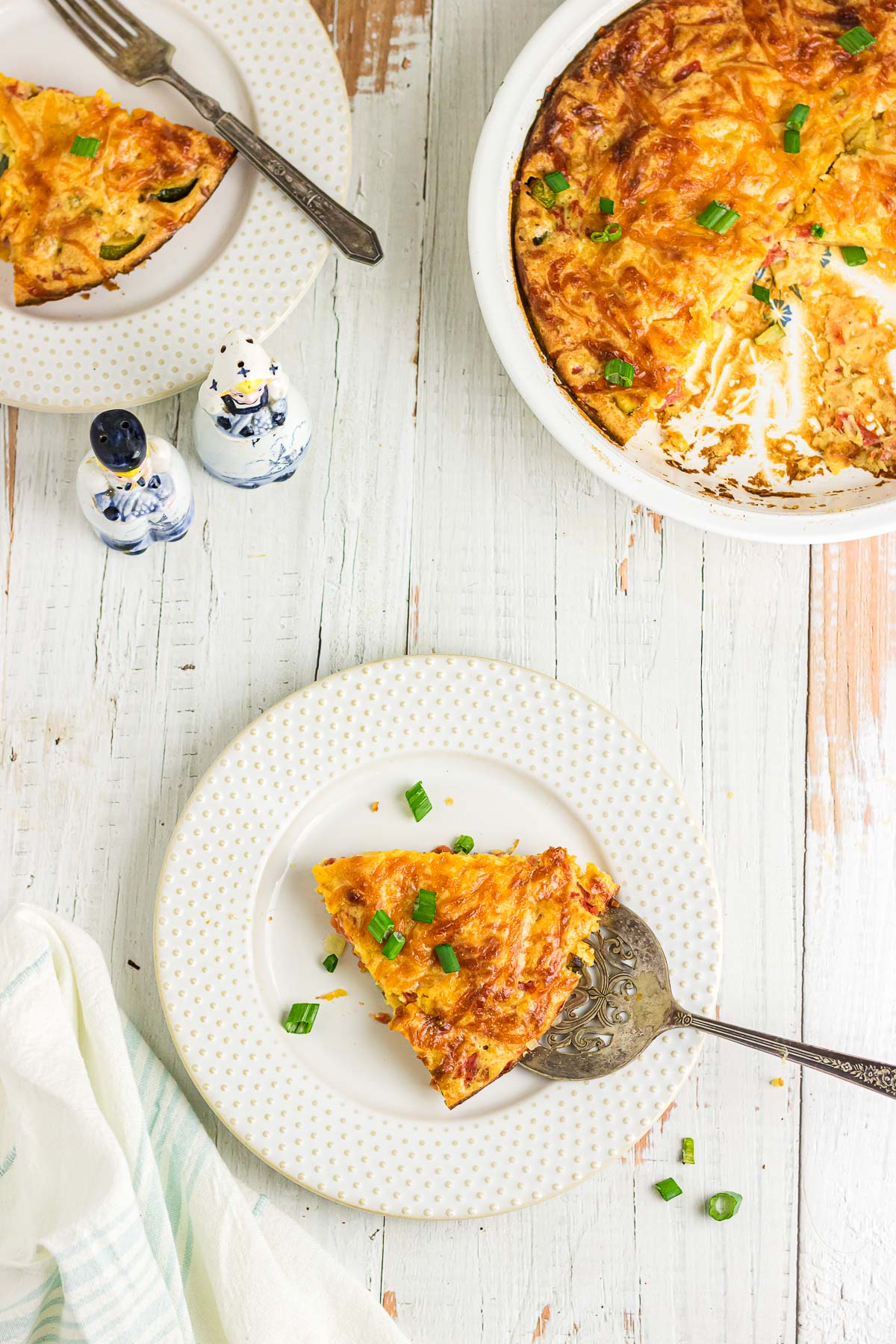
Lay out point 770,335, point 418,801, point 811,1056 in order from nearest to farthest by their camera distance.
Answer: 1. point 811,1056
2. point 418,801
3. point 770,335

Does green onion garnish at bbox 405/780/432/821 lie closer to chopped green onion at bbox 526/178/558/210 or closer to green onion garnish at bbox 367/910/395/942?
green onion garnish at bbox 367/910/395/942

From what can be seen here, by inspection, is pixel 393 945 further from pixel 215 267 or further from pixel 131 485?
pixel 215 267

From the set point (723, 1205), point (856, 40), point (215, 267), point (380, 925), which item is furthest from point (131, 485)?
point (723, 1205)

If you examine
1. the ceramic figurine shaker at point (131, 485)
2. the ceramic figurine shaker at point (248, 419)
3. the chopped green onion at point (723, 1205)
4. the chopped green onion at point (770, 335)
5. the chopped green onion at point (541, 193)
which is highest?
the chopped green onion at point (541, 193)

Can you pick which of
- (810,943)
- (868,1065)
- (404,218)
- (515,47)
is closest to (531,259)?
(404,218)

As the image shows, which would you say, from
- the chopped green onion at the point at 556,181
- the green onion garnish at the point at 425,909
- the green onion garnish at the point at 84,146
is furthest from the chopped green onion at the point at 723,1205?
the green onion garnish at the point at 84,146

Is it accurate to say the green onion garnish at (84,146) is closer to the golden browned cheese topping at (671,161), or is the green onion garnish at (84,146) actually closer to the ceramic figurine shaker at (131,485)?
the ceramic figurine shaker at (131,485)
